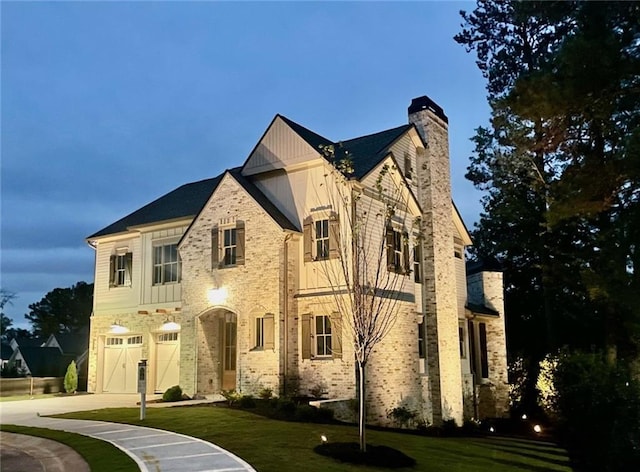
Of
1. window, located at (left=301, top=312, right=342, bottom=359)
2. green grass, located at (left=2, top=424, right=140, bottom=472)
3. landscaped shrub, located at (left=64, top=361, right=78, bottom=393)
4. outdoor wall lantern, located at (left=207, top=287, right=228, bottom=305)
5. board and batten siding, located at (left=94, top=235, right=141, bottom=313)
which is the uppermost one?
board and batten siding, located at (left=94, top=235, right=141, bottom=313)

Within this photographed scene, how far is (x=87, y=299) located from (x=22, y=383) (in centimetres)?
3291

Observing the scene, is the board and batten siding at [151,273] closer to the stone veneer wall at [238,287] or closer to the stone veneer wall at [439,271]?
the stone veneer wall at [238,287]

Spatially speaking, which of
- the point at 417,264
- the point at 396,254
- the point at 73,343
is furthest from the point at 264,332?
the point at 73,343

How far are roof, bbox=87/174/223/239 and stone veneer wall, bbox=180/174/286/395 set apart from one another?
2017 millimetres

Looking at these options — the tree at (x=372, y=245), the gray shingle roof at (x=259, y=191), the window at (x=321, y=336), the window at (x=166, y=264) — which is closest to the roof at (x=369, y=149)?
the gray shingle roof at (x=259, y=191)

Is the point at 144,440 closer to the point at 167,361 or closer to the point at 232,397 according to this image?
the point at 232,397

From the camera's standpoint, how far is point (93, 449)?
1115 cm

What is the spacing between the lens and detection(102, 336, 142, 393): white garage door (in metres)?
23.0

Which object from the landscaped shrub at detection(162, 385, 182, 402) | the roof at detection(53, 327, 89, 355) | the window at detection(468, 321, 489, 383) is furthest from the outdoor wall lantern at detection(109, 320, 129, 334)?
the roof at detection(53, 327, 89, 355)

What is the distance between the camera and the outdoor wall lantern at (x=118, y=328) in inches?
912

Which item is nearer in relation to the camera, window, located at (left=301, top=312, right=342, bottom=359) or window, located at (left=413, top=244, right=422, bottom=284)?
window, located at (left=301, top=312, right=342, bottom=359)

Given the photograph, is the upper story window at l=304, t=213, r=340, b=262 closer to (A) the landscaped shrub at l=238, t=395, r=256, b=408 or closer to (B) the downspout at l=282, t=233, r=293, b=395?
(B) the downspout at l=282, t=233, r=293, b=395

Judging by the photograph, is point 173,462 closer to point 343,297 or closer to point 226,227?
point 343,297

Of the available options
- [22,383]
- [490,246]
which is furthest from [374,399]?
[490,246]
